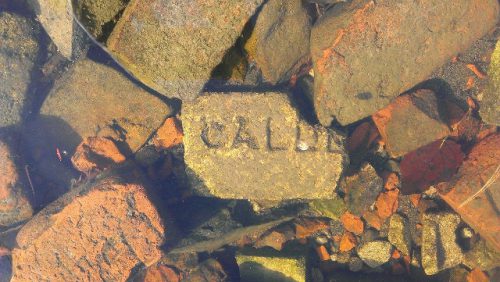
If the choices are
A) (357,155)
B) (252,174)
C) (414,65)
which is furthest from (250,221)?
(414,65)

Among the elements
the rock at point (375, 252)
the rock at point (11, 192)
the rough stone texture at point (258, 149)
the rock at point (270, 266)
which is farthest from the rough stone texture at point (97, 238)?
the rock at point (375, 252)

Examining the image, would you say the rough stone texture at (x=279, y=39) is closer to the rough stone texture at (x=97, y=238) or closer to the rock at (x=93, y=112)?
the rock at (x=93, y=112)

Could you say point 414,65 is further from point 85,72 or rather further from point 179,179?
point 85,72

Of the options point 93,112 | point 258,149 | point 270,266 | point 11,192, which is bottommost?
point 270,266

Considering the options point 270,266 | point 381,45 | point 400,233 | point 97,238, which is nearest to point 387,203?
point 400,233

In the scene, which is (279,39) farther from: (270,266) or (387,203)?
(270,266)
